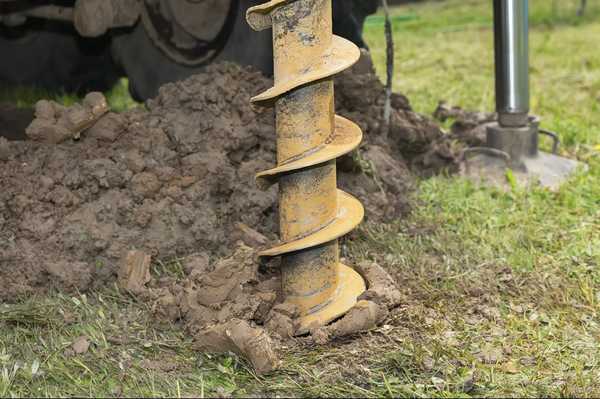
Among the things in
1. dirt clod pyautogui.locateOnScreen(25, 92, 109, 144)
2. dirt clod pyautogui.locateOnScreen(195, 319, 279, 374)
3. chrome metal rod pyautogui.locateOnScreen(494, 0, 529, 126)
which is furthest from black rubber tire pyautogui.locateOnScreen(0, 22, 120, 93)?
dirt clod pyautogui.locateOnScreen(195, 319, 279, 374)

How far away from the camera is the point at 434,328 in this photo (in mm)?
2355

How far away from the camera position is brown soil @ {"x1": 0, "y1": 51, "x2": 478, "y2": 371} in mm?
2320

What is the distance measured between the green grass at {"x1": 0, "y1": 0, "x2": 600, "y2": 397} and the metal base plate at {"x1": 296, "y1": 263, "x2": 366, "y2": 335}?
77 millimetres

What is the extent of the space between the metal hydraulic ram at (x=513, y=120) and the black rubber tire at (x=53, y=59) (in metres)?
2.02

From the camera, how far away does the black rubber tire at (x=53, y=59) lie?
4.57 meters

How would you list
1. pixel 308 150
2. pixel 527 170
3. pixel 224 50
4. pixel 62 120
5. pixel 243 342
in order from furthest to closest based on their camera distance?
pixel 527 170
pixel 224 50
pixel 62 120
pixel 308 150
pixel 243 342

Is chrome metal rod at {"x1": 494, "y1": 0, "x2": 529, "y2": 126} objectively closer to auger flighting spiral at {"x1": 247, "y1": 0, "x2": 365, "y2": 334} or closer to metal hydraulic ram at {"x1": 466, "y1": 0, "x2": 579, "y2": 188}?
metal hydraulic ram at {"x1": 466, "y1": 0, "x2": 579, "y2": 188}

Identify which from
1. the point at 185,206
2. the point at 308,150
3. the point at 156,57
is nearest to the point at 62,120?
the point at 185,206

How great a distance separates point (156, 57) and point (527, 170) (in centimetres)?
156

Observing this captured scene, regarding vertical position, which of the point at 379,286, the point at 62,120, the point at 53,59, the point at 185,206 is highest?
the point at 62,120

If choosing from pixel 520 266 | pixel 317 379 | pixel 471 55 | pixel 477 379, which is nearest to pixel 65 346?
pixel 317 379

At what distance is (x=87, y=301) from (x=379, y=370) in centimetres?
85

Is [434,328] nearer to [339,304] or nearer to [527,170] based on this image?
[339,304]

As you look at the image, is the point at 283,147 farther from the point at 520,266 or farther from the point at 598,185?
the point at 598,185
